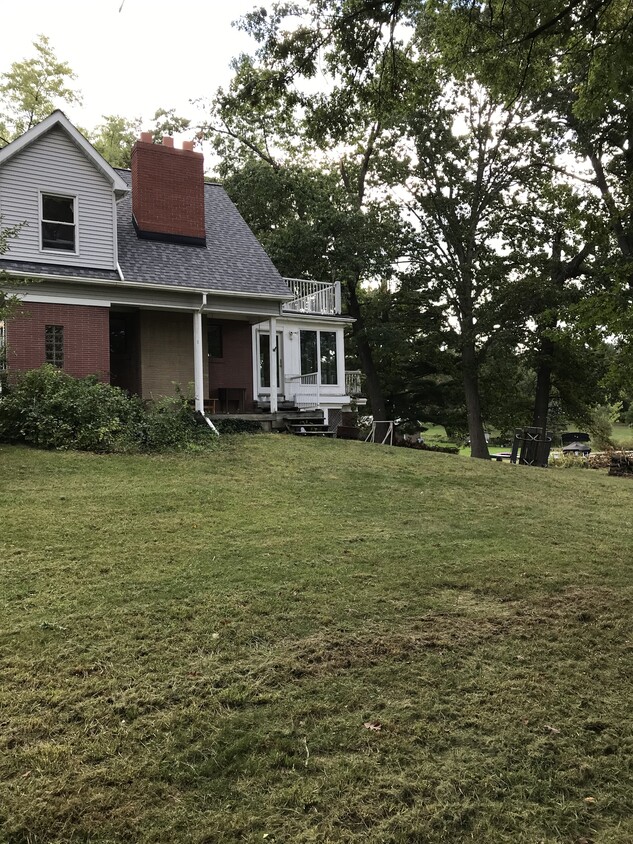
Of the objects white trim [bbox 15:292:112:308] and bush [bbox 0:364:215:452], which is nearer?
bush [bbox 0:364:215:452]

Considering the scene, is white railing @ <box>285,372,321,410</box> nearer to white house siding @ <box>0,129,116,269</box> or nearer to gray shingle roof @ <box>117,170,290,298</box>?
gray shingle roof @ <box>117,170,290,298</box>

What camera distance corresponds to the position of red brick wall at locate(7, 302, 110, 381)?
14.0 metres

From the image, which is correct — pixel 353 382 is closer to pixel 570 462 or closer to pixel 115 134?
pixel 570 462

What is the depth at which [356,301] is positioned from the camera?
2809 cm

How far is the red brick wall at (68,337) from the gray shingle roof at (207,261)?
1430mm

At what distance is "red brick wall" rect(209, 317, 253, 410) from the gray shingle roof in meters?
1.76

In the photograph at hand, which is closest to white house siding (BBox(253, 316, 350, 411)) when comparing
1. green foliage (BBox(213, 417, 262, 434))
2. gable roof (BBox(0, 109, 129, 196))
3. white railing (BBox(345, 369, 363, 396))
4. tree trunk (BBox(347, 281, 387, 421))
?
green foliage (BBox(213, 417, 262, 434))

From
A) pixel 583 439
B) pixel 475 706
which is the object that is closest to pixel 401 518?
pixel 475 706

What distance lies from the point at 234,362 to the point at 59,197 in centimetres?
631

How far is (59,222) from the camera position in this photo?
1489 cm

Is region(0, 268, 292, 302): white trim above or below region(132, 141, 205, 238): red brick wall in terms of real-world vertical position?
below

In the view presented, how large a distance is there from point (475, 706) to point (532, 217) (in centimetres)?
2563

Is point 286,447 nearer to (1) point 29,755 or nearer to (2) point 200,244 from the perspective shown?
(2) point 200,244

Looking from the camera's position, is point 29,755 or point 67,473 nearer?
point 29,755
